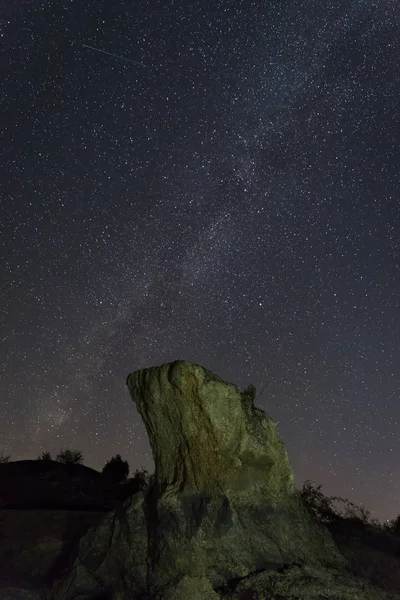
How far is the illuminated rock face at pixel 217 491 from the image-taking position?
11.5 metres

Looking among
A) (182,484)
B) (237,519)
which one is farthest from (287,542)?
(182,484)

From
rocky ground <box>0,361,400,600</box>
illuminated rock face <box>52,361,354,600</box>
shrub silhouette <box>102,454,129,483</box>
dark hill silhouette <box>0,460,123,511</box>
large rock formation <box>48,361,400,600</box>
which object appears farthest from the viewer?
shrub silhouette <box>102,454,129,483</box>

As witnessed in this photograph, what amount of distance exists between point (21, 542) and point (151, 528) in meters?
7.11

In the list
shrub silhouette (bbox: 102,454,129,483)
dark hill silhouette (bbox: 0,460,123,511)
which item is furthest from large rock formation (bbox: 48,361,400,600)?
shrub silhouette (bbox: 102,454,129,483)

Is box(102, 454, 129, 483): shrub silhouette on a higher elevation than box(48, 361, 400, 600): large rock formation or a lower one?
higher

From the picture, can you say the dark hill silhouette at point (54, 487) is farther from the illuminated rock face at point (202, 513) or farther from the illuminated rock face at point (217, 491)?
the illuminated rock face at point (217, 491)

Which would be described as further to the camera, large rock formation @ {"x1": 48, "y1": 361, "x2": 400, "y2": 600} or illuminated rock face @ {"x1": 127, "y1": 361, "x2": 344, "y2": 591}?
illuminated rock face @ {"x1": 127, "y1": 361, "x2": 344, "y2": 591}

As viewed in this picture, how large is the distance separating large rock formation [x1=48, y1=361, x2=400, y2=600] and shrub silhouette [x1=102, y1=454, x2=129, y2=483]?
1861 centimetres

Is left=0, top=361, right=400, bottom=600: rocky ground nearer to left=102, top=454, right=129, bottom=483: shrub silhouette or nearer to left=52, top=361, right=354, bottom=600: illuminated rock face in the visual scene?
left=52, top=361, right=354, bottom=600: illuminated rock face

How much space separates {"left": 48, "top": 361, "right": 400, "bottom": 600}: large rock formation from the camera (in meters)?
11.2

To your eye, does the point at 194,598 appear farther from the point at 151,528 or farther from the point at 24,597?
the point at 24,597

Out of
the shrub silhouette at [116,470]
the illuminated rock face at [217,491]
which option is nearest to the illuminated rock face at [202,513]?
the illuminated rock face at [217,491]

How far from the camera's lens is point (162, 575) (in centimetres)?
1151

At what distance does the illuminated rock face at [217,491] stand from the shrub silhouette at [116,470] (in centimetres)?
1942
